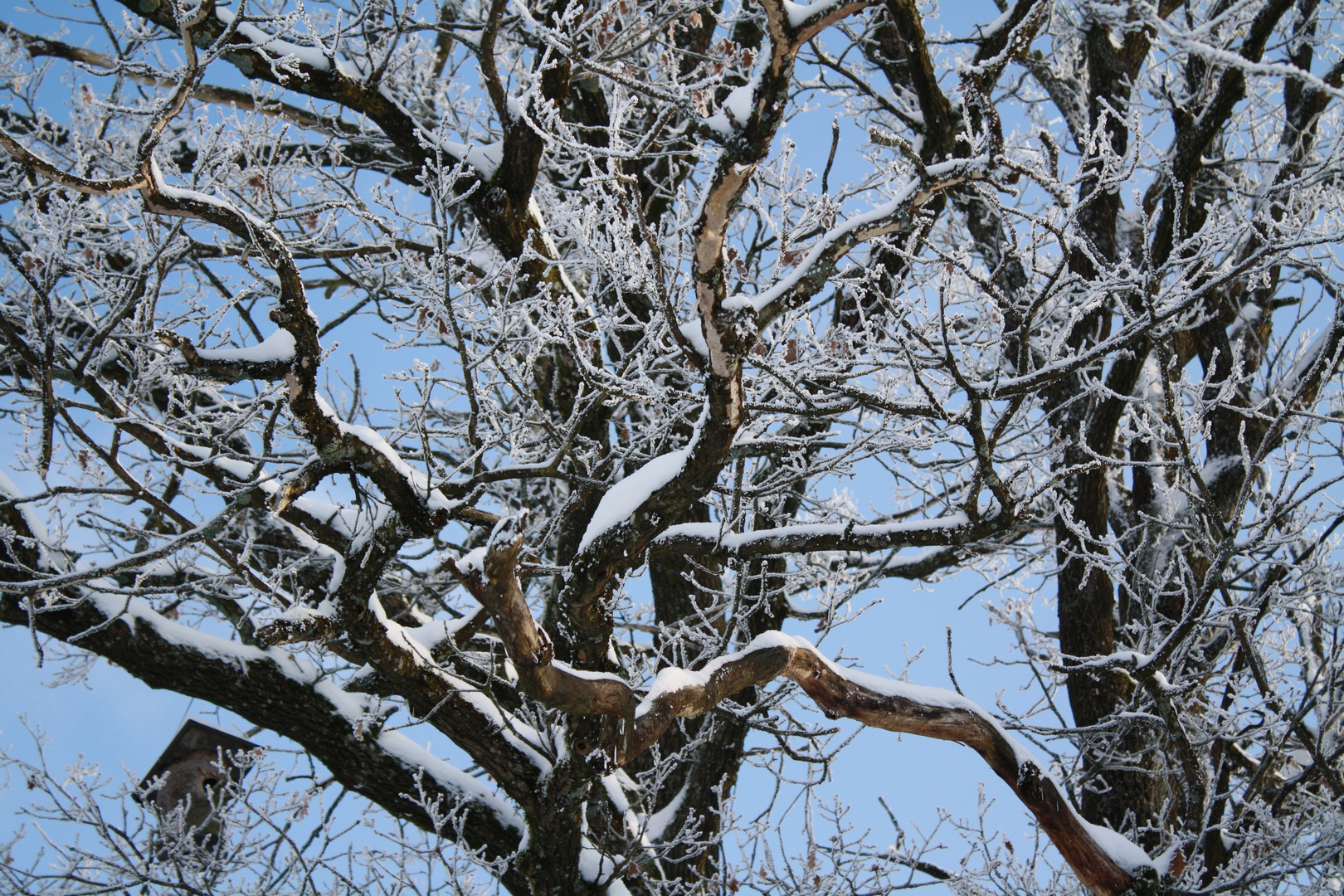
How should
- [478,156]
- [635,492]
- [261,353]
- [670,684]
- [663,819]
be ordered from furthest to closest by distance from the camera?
[663,819], [478,156], [635,492], [670,684], [261,353]

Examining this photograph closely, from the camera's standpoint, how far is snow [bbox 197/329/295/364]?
3002 millimetres

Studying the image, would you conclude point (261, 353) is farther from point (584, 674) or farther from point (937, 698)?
point (937, 698)

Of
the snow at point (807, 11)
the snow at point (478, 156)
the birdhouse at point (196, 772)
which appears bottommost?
the snow at point (807, 11)

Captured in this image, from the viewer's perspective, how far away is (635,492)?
344 centimetres

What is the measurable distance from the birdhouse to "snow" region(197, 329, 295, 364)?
2.91 meters

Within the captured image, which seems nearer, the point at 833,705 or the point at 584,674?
the point at 584,674

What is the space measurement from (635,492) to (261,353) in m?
1.34

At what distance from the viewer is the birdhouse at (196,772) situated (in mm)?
5055

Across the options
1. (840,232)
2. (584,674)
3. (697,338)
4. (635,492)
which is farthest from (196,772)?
(840,232)

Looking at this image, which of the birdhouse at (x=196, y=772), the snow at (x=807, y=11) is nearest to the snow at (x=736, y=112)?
the snow at (x=807, y=11)

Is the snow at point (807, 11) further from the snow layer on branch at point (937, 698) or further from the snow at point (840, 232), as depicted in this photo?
the snow layer on branch at point (937, 698)

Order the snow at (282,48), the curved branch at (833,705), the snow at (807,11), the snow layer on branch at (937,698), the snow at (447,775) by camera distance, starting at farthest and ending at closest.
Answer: the snow at (447,775)
the snow at (282,48)
the snow layer on branch at (937,698)
the curved branch at (833,705)
the snow at (807,11)

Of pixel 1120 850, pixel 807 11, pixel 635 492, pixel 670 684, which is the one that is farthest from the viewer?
pixel 1120 850

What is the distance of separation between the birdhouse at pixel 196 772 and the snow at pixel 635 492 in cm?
293
